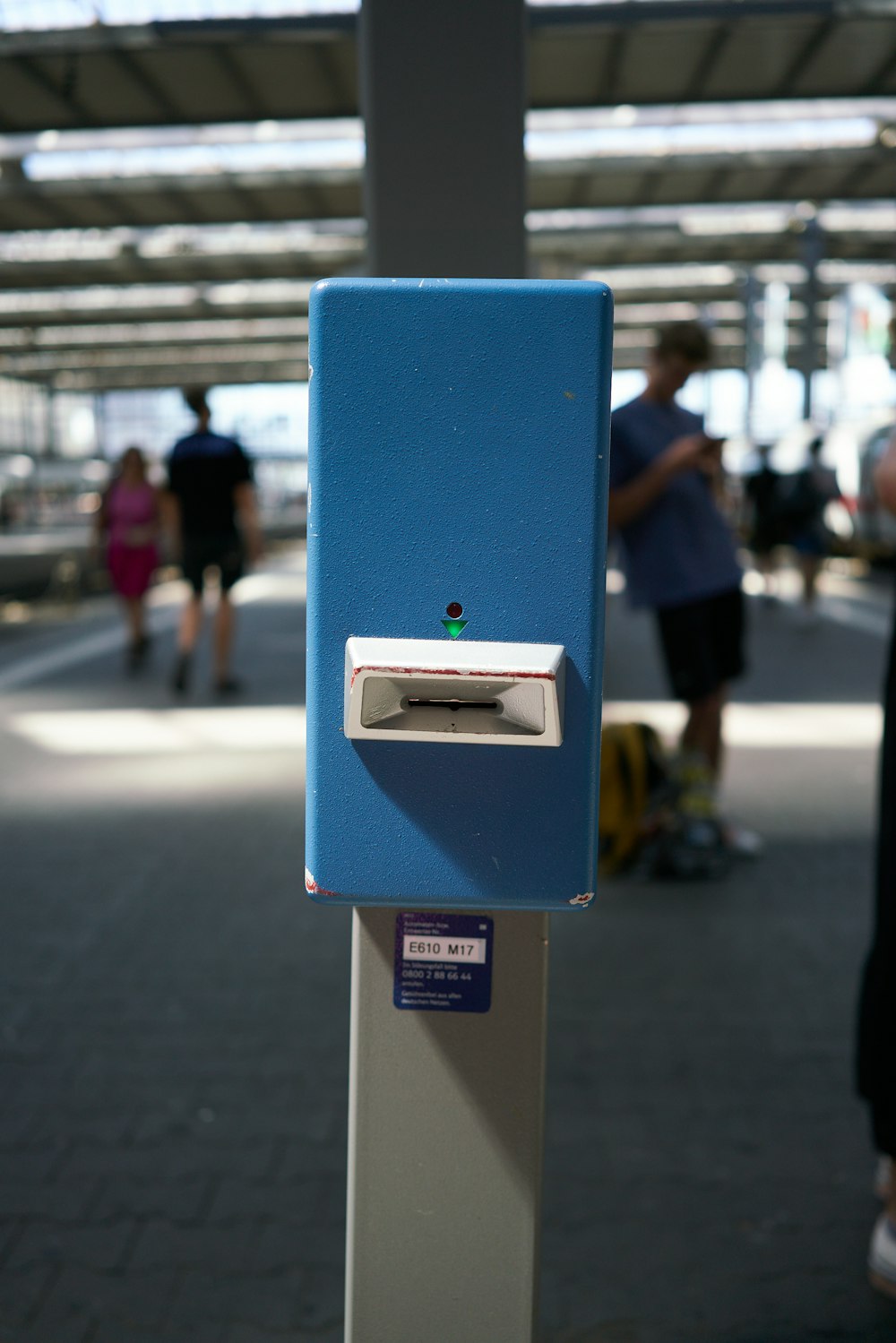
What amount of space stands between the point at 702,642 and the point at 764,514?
11.5 metres

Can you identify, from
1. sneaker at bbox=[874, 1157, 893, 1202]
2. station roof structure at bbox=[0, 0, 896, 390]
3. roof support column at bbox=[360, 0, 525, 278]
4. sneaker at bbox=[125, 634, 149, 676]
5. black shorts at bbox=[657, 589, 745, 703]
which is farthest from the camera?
station roof structure at bbox=[0, 0, 896, 390]

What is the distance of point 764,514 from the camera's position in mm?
16656

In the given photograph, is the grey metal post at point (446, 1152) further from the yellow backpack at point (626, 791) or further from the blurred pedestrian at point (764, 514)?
the blurred pedestrian at point (764, 514)

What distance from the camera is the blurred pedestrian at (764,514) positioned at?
16.5 meters

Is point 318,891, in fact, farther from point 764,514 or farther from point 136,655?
point 764,514

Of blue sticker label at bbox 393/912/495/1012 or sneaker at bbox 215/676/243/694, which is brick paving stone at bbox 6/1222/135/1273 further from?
sneaker at bbox 215/676/243/694

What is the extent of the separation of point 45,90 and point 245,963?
40.3 feet

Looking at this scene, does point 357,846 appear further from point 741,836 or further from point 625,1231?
point 741,836

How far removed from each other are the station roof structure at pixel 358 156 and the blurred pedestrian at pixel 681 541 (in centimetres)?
215

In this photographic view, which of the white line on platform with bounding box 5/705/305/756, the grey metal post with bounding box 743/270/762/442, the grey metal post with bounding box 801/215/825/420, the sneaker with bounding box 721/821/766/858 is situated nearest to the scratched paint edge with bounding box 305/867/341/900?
the sneaker with bounding box 721/821/766/858

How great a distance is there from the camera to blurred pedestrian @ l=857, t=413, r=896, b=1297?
112 inches

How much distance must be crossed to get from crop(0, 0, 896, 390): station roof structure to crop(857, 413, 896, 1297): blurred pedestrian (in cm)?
518

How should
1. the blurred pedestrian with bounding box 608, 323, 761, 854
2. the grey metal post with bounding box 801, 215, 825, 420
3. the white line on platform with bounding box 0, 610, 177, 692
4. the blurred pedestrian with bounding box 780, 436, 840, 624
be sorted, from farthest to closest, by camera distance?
the grey metal post with bounding box 801, 215, 825, 420
the blurred pedestrian with bounding box 780, 436, 840, 624
the white line on platform with bounding box 0, 610, 177, 692
the blurred pedestrian with bounding box 608, 323, 761, 854

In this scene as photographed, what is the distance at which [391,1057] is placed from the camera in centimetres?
187
